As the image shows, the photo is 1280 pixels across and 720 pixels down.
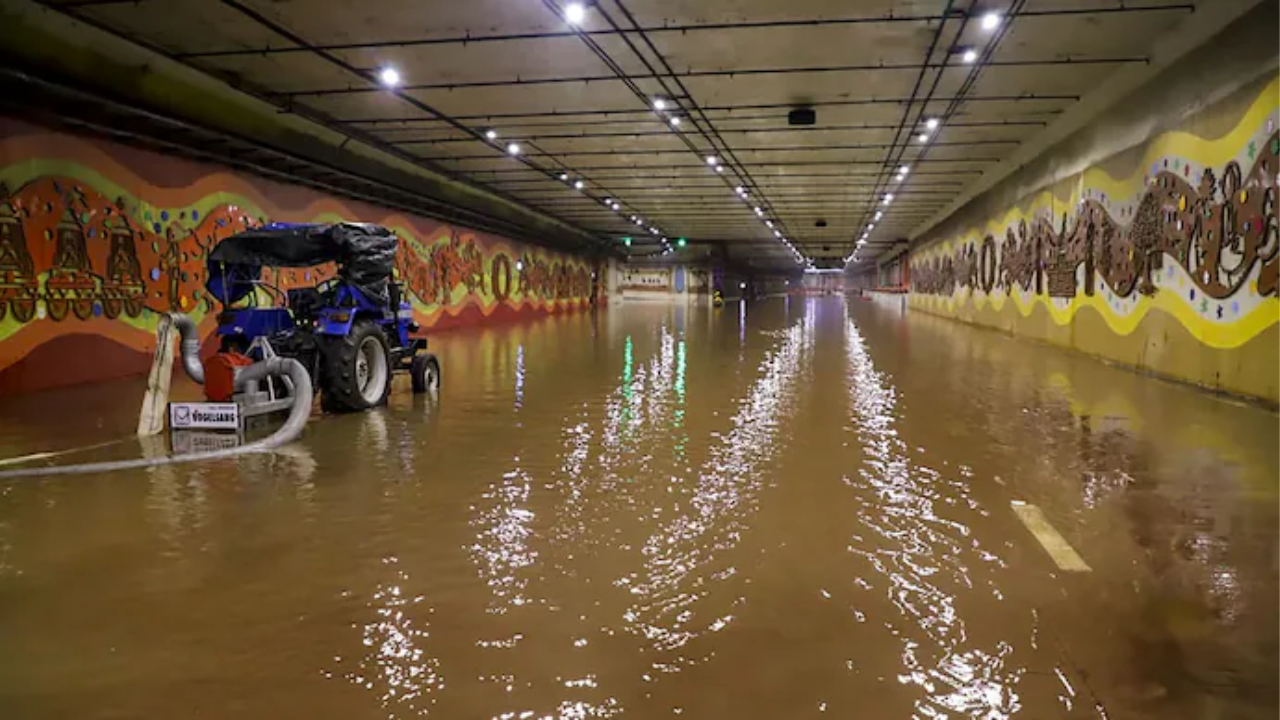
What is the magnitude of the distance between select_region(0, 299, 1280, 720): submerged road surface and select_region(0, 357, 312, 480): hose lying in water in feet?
0.87

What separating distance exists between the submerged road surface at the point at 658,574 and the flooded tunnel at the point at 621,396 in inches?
1.1

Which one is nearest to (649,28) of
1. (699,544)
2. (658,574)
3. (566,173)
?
(699,544)

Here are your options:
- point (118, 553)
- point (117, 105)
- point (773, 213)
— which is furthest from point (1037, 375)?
point (773, 213)

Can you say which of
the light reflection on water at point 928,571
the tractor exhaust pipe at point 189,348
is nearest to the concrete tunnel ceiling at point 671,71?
the tractor exhaust pipe at point 189,348

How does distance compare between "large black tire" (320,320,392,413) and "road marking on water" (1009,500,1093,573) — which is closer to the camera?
"road marking on water" (1009,500,1093,573)

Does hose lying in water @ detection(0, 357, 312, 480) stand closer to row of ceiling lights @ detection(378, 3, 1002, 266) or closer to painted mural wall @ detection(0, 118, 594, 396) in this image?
painted mural wall @ detection(0, 118, 594, 396)

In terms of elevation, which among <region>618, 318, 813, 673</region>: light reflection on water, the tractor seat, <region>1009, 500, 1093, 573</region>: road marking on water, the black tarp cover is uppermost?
the black tarp cover

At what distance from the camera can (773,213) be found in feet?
109

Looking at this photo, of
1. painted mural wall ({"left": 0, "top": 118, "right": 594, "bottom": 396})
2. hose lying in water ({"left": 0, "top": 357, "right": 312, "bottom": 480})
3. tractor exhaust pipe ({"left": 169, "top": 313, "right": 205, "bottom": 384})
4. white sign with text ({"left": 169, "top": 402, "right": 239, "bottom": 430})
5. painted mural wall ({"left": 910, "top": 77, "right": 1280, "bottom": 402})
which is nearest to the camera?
hose lying in water ({"left": 0, "top": 357, "right": 312, "bottom": 480})

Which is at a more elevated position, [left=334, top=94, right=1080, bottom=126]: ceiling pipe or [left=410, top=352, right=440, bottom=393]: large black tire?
[left=334, top=94, right=1080, bottom=126]: ceiling pipe

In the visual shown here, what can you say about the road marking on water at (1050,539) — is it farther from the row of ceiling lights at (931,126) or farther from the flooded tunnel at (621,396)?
the row of ceiling lights at (931,126)

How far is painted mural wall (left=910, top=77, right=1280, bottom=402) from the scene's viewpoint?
8.98m

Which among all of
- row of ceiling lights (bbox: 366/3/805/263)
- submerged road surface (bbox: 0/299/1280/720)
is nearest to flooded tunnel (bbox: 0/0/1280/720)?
submerged road surface (bbox: 0/299/1280/720)

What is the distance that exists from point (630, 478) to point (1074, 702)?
3.34 meters
